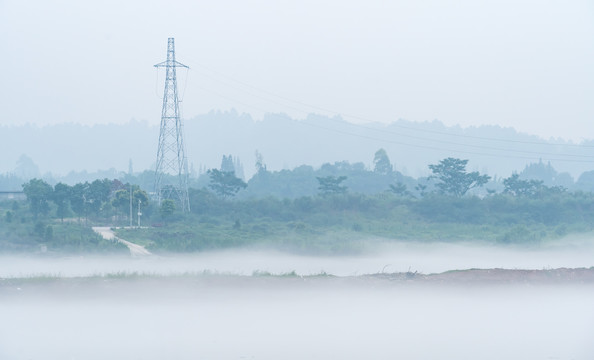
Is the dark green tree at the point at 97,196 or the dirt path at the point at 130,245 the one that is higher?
the dark green tree at the point at 97,196

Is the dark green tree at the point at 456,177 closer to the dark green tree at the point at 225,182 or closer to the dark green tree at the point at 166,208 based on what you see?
the dark green tree at the point at 225,182

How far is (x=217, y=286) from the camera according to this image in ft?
61.2

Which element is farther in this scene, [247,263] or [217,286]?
[247,263]

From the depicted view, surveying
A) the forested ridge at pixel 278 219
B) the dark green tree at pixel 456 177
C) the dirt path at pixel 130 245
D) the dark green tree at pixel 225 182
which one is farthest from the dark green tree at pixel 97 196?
the dark green tree at pixel 456 177

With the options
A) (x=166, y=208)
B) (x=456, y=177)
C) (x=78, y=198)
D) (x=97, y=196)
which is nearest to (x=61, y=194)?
(x=78, y=198)

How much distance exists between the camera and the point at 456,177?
242ft

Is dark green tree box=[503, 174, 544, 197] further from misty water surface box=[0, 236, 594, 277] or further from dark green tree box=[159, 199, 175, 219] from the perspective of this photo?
dark green tree box=[159, 199, 175, 219]

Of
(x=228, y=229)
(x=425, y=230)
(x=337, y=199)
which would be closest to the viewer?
(x=228, y=229)

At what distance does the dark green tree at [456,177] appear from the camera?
73312mm

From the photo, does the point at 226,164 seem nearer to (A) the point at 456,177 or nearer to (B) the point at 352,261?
(A) the point at 456,177

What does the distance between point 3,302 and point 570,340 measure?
1352 centimetres

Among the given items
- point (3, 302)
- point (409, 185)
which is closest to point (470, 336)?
point (3, 302)

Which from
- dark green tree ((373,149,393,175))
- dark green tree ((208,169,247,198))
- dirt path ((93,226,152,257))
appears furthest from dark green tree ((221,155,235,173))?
dirt path ((93,226,152,257))

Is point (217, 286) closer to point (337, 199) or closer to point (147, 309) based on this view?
point (147, 309)
